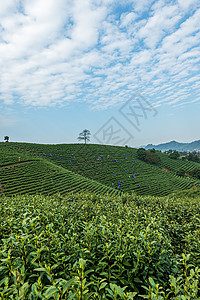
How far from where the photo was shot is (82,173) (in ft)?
136

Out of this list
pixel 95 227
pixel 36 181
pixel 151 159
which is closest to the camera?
pixel 95 227

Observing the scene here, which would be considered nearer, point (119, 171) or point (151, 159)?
point (119, 171)

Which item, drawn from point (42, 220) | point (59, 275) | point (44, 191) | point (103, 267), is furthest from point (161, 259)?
point (44, 191)

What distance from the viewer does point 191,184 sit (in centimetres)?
4250

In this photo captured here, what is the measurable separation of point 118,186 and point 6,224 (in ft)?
114

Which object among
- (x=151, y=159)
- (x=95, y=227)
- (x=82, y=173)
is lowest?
(x=82, y=173)

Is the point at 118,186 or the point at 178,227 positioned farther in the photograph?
the point at 118,186

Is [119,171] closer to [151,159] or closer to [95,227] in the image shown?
[151,159]

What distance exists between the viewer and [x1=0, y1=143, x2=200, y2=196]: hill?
87.6 ft

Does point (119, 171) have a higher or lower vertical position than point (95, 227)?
lower

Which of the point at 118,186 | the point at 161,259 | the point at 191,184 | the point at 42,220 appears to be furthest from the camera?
the point at 191,184

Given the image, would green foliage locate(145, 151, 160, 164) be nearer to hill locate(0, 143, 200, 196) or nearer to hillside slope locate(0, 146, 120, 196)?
hill locate(0, 143, 200, 196)

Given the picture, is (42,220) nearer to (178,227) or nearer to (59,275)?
(59,275)

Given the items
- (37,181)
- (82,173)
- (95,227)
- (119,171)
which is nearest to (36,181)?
(37,181)
